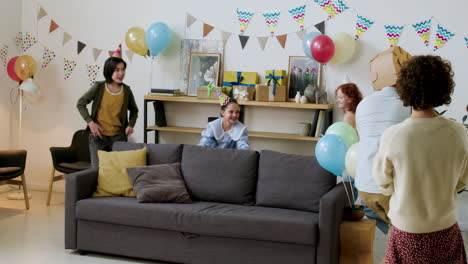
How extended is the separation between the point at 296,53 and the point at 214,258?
98.3 inches

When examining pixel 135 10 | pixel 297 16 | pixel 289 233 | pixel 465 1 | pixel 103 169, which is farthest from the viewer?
pixel 135 10

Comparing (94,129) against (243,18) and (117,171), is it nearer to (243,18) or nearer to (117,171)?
(117,171)

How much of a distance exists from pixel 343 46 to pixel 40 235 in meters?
3.10

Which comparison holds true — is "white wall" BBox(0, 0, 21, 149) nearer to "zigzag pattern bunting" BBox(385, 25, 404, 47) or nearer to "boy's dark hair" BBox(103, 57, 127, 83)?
"boy's dark hair" BBox(103, 57, 127, 83)

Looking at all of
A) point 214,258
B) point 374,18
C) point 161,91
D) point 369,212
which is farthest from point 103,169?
point 374,18

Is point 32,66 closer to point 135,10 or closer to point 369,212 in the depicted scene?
point 135,10

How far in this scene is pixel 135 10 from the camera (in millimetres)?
6262

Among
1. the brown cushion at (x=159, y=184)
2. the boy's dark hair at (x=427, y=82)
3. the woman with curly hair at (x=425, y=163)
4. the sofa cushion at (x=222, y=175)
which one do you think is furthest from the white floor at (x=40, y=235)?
the boy's dark hair at (x=427, y=82)

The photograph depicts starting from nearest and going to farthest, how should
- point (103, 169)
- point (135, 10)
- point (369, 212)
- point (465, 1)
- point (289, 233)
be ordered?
point (289, 233) → point (369, 212) → point (103, 169) → point (465, 1) → point (135, 10)

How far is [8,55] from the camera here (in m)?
6.55

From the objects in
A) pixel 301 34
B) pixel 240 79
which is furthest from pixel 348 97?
pixel 240 79

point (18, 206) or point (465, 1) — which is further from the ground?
point (465, 1)

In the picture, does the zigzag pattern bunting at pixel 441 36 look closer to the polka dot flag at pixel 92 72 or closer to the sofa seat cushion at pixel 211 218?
the sofa seat cushion at pixel 211 218

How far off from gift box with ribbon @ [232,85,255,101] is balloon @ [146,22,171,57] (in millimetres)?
827
